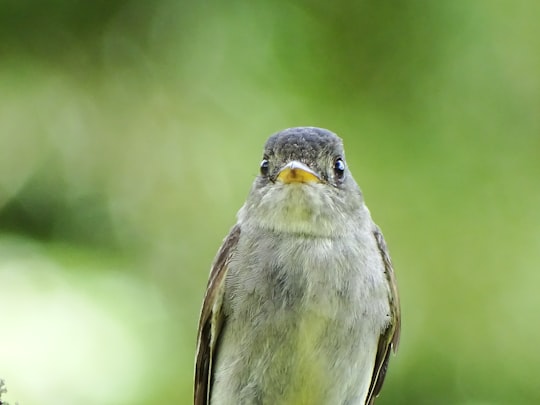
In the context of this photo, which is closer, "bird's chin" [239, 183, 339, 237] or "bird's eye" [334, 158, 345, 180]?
"bird's chin" [239, 183, 339, 237]

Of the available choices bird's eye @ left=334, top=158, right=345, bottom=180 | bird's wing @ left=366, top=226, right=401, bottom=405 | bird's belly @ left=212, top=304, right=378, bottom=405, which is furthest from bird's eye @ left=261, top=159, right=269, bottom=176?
bird's belly @ left=212, top=304, right=378, bottom=405

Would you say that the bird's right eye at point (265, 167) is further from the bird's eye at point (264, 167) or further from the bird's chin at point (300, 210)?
the bird's chin at point (300, 210)

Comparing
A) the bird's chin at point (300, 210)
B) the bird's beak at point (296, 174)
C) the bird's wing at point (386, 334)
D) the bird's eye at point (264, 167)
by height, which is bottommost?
the bird's wing at point (386, 334)

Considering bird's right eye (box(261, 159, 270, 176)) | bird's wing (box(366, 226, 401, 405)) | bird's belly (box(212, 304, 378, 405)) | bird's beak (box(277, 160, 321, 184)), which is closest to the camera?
bird's belly (box(212, 304, 378, 405))

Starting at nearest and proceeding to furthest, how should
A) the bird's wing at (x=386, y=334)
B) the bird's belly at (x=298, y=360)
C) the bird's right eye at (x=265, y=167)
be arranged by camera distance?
1. the bird's belly at (x=298, y=360)
2. the bird's wing at (x=386, y=334)
3. the bird's right eye at (x=265, y=167)

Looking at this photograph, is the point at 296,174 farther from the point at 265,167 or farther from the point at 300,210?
the point at 265,167

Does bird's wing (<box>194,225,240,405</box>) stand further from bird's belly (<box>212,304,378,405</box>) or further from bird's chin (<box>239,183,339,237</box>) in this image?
bird's chin (<box>239,183,339,237</box>)

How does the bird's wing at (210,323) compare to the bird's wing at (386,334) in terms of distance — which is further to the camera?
the bird's wing at (386,334)

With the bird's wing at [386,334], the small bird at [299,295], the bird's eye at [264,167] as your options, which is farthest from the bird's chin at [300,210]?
the bird's wing at [386,334]

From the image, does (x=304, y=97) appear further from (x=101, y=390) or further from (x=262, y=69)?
(x=101, y=390)

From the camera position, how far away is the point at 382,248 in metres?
3.98

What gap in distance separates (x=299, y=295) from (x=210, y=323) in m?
0.48

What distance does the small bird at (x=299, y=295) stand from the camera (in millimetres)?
3537

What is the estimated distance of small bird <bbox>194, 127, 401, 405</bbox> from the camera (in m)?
3.54
